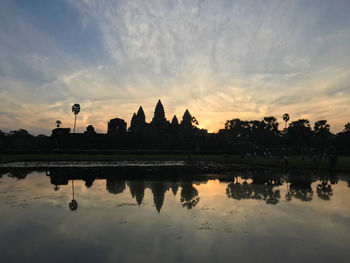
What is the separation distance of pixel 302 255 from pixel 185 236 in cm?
307

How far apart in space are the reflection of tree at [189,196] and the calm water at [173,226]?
0.05m

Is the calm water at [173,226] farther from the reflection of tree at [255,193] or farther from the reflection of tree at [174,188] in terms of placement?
the reflection of tree at [174,188]

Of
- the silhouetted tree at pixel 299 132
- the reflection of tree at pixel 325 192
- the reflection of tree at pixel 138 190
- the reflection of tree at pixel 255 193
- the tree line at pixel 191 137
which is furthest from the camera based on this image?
the silhouetted tree at pixel 299 132

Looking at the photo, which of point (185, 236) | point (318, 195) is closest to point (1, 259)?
point (185, 236)

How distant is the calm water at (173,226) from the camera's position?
248 inches

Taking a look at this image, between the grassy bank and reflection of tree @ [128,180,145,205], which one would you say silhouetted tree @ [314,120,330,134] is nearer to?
the grassy bank

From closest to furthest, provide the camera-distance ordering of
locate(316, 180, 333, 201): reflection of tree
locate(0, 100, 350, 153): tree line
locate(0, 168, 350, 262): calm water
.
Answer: locate(0, 168, 350, 262): calm water → locate(316, 180, 333, 201): reflection of tree → locate(0, 100, 350, 153): tree line

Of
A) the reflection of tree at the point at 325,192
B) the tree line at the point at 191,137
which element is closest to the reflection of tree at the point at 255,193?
the reflection of tree at the point at 325,192

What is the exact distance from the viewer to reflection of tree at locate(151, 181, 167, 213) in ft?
36.8

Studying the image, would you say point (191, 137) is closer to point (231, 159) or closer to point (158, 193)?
point (231, 159)

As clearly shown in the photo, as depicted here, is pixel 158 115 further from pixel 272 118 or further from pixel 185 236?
pixel 185 236

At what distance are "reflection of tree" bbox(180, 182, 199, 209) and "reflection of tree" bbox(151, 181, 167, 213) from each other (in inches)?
40.3

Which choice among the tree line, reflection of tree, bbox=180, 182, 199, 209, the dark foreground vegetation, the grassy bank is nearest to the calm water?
reflection of tree, bbox=180, 182, 199, 209

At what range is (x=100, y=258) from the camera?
6.00 m
